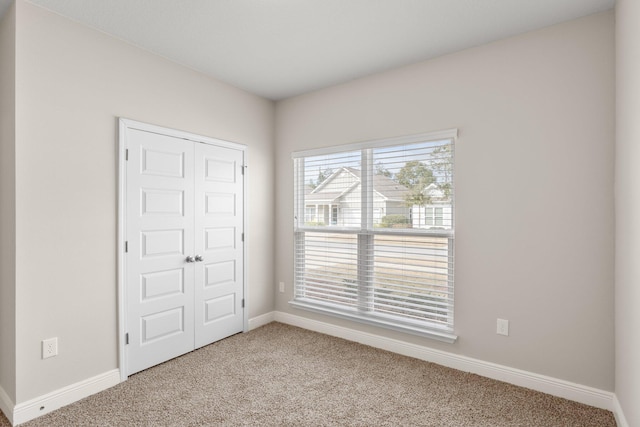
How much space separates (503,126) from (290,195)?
2.26m

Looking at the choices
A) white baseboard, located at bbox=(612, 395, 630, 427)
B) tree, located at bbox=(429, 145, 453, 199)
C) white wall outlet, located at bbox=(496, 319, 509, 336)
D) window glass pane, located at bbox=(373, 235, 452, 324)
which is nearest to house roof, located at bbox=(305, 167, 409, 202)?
tree, located at bbox=(429, 145, 453, 199)

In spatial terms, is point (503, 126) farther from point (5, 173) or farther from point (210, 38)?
point (5, 173)

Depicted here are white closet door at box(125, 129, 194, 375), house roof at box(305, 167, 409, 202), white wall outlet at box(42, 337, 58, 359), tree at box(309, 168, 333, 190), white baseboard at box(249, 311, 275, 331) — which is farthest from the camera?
white baseboard at box(249, 311, 275, 331)

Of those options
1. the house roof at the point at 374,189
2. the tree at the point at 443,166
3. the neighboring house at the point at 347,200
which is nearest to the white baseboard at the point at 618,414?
the tree at the point at 443,166

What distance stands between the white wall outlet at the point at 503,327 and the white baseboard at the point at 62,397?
2990 millimetres

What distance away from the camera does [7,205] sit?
216 cm

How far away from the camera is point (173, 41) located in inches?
102

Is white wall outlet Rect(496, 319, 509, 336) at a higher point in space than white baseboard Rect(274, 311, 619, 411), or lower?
higher

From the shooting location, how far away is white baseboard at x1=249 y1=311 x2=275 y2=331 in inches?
146

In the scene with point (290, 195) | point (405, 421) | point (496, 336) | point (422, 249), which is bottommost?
point (405, 421)

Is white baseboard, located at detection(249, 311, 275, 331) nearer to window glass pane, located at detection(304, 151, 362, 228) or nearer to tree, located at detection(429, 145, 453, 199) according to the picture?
window glass pane, located at detection(304, 151, 362, 228)

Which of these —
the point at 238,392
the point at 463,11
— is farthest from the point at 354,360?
the point at 463,11

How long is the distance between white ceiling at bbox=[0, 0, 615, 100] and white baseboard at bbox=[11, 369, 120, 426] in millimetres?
2572

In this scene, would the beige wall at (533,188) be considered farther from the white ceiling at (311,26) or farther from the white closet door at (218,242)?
the white closet door at (218,242)
